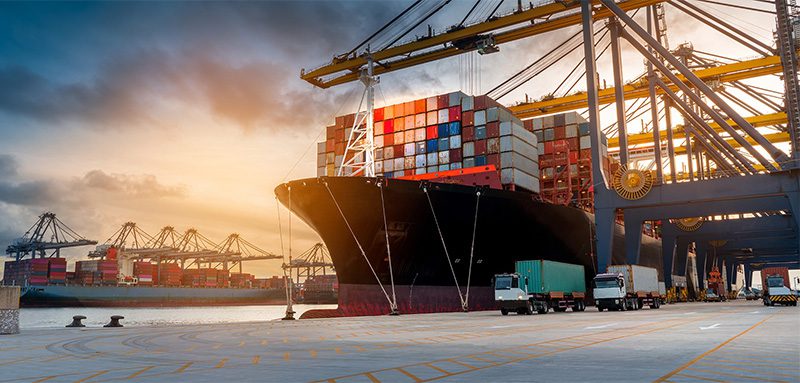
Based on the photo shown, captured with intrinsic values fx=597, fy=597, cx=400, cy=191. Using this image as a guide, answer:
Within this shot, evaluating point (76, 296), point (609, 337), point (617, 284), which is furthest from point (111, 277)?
point (609, 337)

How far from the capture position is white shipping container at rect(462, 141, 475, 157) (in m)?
42.9

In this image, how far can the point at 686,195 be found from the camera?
Result: 129 ft

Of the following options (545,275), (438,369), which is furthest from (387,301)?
(438,369)

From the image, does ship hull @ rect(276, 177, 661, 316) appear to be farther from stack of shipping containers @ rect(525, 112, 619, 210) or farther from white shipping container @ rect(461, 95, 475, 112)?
stack of shipping containers @ rect(525, 112, 619, 210)

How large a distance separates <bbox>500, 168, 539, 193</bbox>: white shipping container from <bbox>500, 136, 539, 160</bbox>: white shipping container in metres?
1.50

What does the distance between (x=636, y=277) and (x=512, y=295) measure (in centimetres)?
1353

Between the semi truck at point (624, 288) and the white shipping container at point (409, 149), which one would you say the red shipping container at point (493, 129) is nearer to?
the white shipping container at point (409, 149)

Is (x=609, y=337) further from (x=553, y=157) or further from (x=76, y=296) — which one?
(x=76, y=296)

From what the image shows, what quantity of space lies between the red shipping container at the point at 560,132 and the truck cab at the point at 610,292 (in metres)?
15.0

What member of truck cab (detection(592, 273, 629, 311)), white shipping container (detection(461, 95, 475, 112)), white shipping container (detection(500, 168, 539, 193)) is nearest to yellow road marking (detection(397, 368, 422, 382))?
truck cab (detection(592, 273, 629, 311))

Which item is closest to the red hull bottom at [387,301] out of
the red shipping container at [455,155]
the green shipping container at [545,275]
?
the green shipping container at [545,275]

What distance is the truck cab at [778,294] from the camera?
47500 mm

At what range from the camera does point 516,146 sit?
41938mm

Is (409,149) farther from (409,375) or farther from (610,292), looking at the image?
(409,375)
